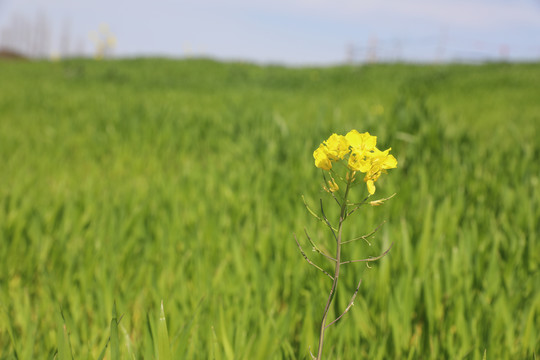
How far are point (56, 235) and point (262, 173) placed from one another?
1016 millimetres

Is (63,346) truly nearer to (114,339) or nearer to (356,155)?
(114,339)

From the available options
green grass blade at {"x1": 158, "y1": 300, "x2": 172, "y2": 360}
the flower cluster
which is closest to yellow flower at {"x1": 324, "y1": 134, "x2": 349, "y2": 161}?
the flower cluster

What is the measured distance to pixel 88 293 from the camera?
3.63 feet

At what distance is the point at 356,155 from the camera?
48cm

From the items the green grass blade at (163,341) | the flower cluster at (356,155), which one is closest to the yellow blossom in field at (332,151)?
the flower cluster at (356,155)

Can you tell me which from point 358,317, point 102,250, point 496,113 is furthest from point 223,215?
point 496,113

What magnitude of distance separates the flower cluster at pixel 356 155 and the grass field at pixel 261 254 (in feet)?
1.32

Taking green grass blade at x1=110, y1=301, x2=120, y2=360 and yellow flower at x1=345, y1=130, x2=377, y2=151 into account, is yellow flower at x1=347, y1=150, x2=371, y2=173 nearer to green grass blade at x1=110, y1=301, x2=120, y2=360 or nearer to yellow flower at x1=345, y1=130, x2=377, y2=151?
yellow flower at x1=345, y1=130, x2=377, y2=151

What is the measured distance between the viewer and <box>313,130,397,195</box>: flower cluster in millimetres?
476

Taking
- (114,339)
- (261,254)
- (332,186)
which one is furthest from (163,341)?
(261,254)

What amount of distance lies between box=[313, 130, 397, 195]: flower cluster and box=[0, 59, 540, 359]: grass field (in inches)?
15.9

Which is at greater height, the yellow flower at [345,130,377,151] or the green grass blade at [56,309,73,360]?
the yellow flower at [345,130,377,151]

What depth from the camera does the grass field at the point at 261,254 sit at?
89cm

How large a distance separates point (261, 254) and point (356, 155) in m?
0.89
